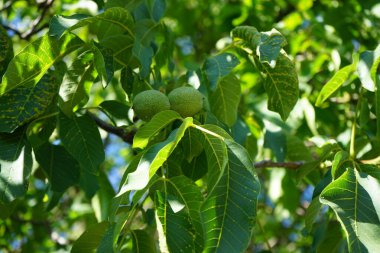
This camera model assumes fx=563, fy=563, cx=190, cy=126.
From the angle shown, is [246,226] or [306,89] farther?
[306,89]

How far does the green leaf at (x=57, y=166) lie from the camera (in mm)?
1782

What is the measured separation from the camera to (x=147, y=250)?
1424 mm

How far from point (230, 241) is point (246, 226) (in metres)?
0.05

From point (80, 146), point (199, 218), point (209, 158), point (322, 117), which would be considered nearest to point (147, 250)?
point (199, 218)

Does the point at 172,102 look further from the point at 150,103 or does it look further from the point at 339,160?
the point at 339,160

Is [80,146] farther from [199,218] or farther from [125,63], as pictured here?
[199,218]

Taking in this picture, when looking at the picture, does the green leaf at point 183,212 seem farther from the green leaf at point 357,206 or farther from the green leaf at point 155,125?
the green leaf at point 357,206

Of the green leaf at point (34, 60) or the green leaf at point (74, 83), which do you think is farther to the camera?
the green leaf at point (74, 83)

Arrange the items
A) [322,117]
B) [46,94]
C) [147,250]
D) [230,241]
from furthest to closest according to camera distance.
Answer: [322,117] → [46,94] → [147,250] → [230,241]

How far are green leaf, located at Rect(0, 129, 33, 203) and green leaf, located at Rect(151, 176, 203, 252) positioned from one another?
42 centimetres

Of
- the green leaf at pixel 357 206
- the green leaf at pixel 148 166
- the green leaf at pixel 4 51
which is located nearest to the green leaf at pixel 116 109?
the green leaf at pixel 4 51

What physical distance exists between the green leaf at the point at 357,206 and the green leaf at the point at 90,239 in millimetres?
601

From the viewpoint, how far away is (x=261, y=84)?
2.81 metres

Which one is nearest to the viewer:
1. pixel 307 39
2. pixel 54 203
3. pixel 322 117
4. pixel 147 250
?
pixel 147 250
